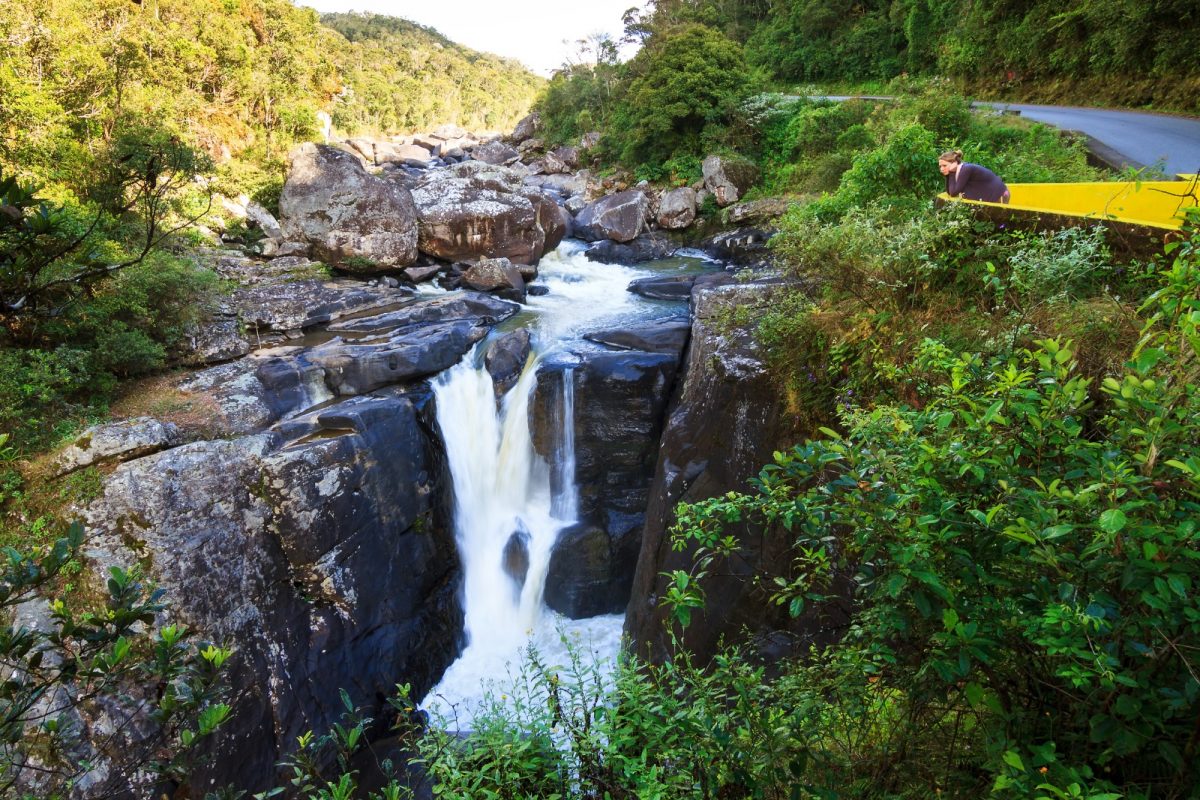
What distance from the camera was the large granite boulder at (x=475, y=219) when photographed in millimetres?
14672

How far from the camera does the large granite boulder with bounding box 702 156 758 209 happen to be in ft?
61.6

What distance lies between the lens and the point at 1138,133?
10711 mm

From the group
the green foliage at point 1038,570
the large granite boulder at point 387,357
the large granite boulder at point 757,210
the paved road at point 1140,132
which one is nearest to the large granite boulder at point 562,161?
the large granite boulder at point 757,210

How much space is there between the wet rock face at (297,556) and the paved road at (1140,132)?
11734 mm

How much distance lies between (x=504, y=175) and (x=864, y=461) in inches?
663

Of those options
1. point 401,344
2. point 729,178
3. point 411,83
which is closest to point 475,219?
point 401,344

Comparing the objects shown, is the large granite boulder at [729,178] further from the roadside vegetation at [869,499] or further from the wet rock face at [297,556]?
the wet rock face at [297,556]

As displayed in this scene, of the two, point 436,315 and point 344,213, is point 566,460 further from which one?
point 344,213

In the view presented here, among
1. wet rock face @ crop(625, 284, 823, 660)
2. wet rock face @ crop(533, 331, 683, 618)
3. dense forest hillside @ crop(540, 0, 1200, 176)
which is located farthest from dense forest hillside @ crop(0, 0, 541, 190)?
dense forest hillside @ crop(540, 0, 1200, 176)

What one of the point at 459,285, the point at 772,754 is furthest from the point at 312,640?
the point at 459,285

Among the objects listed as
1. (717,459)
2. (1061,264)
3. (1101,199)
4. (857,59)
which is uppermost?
(857,59)

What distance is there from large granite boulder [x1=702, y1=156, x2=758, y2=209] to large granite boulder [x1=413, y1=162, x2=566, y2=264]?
661 cm

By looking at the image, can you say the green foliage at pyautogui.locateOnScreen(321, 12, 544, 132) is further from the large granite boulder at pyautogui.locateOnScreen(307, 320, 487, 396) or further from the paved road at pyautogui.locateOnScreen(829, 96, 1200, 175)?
the paved road at pyautogui.locateOnScreen(829, 96, 1200, 175)

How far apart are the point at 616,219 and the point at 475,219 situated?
211 inches
